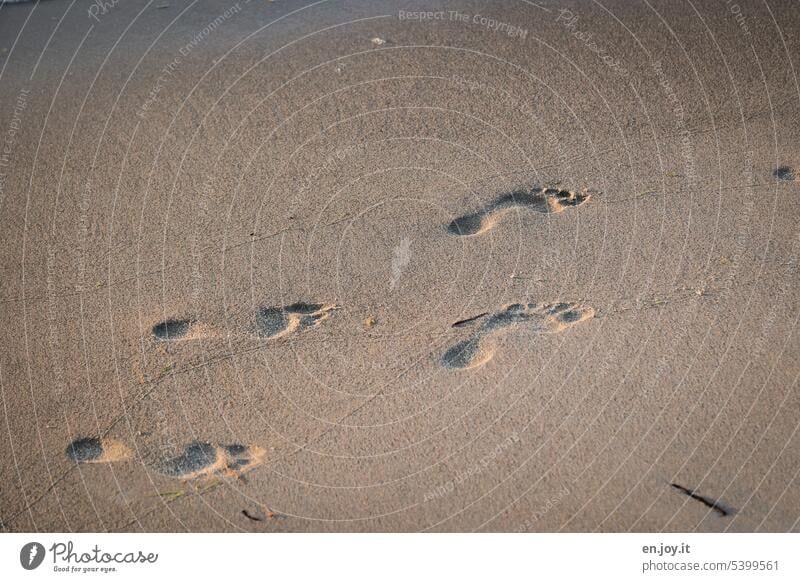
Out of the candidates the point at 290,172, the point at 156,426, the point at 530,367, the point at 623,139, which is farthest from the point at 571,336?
the point at 156,426

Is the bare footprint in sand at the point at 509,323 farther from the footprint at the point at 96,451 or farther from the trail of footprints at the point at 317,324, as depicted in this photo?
the footprint at the point at 96,451

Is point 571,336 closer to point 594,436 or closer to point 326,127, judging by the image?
point 594,436

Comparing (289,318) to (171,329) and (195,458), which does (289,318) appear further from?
(195,458)

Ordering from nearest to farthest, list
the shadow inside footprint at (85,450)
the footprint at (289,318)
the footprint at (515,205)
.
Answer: the shadow inside footprint at (85,450) < the footprint at (289,318) < the footprint at (515,205)

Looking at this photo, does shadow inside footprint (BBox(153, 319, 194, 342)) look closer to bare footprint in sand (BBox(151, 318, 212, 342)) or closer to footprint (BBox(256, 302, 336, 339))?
bare footprint in sand (BBox(151, 318, 212, 342))

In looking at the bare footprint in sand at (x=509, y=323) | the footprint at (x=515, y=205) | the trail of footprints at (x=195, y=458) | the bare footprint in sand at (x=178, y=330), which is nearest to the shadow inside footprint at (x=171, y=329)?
the bare footprint in sand at (x=178, y=330)

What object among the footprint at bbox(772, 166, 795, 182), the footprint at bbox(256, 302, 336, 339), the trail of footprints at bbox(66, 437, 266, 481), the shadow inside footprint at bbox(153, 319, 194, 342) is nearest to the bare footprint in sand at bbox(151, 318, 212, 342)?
the shadow inside footprint at bbox(153, 319, 194, 342)

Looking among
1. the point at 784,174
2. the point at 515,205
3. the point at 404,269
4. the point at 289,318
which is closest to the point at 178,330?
the point at 289,318

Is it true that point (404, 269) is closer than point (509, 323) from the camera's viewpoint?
No
